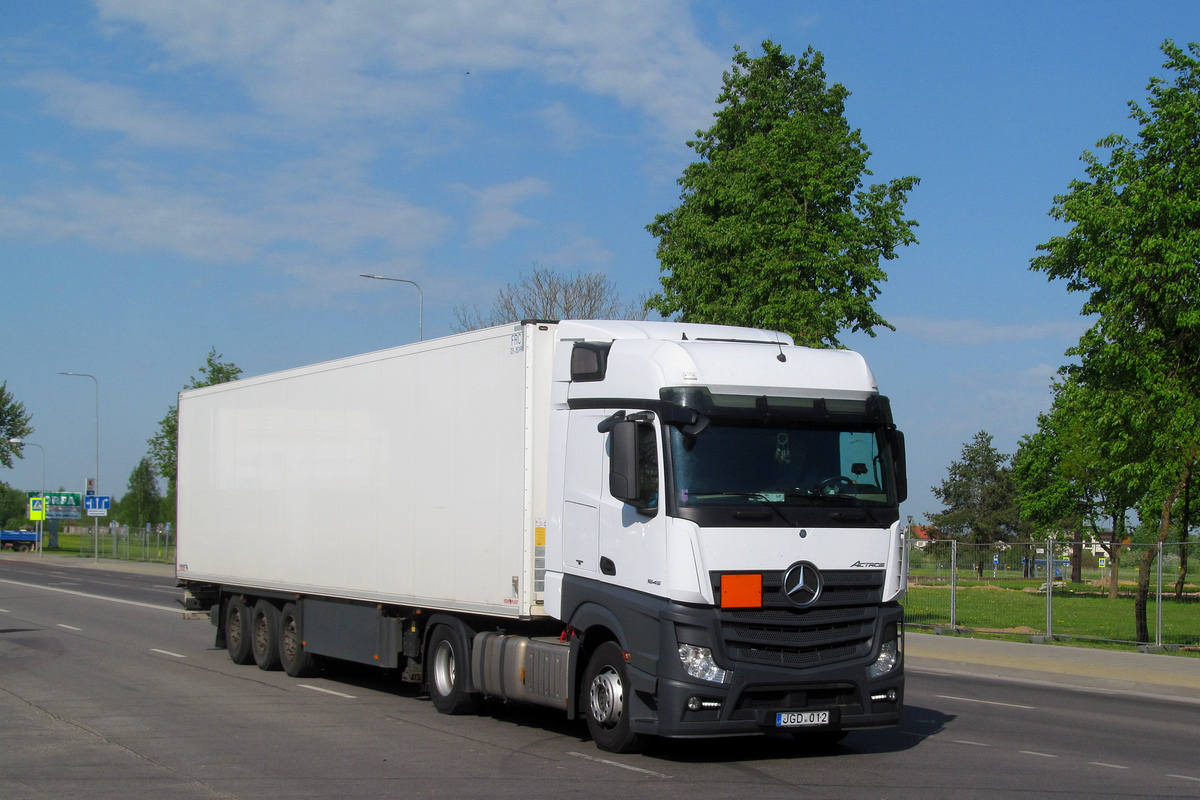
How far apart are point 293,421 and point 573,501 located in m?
6.54

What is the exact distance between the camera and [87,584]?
Answer: 41.2 metres

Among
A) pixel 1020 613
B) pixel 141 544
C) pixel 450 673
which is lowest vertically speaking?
pixel 141 544

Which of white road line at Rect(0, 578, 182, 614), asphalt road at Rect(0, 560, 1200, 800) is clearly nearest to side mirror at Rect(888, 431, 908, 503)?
asphalt road at Rect(0, 560, 1200, 800)

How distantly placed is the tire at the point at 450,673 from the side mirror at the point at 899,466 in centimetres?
445

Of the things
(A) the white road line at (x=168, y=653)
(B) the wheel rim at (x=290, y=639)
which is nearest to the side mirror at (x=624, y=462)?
(B) the wheel rim at (x=290, y=639)

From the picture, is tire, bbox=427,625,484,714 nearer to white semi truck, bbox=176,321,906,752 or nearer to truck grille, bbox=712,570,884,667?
white semi truck, bbox=176,321,906,752

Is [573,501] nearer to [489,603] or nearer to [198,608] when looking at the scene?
[489,603]

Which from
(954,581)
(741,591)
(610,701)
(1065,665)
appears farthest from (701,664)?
(954,581)

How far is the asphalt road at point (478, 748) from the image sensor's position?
8477mm

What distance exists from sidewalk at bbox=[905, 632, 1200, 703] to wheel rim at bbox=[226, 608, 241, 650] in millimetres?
10306

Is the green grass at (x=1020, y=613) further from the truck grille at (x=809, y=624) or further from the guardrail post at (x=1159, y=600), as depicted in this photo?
the truck grille at (x=809, y=624)

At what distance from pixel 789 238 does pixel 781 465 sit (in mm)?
16837

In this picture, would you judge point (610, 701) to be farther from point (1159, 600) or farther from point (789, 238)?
point (789, 238)

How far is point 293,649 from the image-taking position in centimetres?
1541
